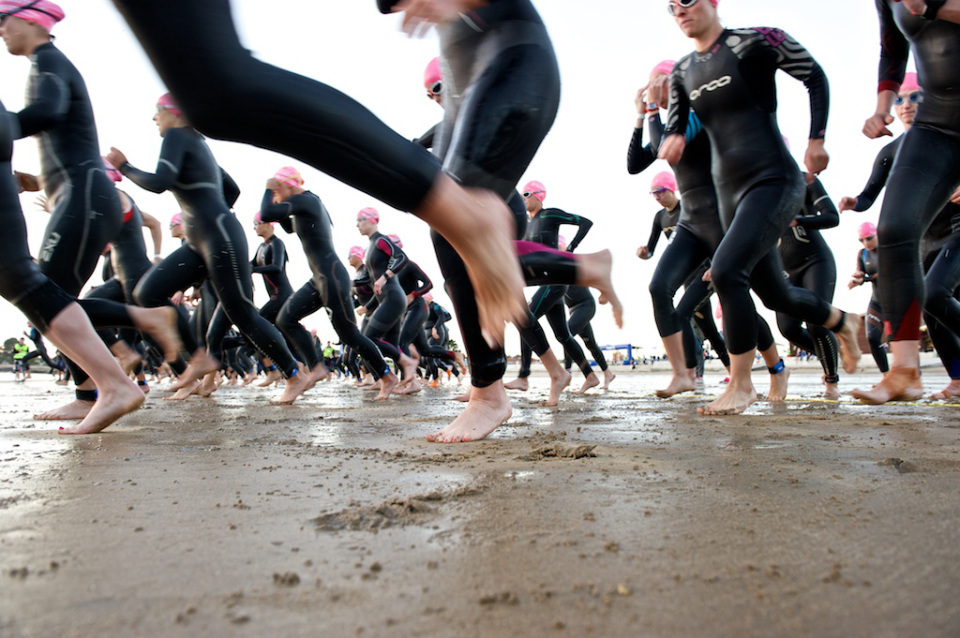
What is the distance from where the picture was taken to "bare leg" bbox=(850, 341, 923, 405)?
265 centimetres

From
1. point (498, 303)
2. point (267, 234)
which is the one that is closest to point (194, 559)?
point (498, 303)

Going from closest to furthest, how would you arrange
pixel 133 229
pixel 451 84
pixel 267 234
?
pixel 451 84 < pixel 133 229 < pixel 267 234

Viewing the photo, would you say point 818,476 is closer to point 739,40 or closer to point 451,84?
point 451,84

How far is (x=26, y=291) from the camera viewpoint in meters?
Result: 2.74

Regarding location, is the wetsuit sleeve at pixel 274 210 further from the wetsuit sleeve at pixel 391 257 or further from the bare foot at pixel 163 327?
the bare foot at pixel 163 327

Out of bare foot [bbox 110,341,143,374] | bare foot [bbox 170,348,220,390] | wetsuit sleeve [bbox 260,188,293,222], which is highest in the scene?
wetsuit sleeve [bbox 260,188,293,222]

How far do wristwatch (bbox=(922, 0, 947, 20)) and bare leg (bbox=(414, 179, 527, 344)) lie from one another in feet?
6.92

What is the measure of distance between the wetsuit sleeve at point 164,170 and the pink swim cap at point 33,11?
0.87 metres

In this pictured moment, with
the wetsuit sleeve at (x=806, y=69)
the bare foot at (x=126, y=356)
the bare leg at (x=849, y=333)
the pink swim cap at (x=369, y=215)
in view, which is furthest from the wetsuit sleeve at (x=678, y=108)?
the pink swim cap at (x=369, y=215)

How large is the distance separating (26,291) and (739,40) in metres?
3.49

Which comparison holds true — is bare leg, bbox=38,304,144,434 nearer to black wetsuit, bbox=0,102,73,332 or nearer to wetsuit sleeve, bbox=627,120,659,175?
black wetsuit, bbox=0,102,73,332

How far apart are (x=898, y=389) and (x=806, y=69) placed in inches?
64.0

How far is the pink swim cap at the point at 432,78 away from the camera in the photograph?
3.68 m

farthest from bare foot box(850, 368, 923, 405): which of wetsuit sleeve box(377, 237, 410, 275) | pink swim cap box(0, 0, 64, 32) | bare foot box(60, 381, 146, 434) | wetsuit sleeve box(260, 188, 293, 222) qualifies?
wetsuit sleeve box(377, 237, 410, 275)
